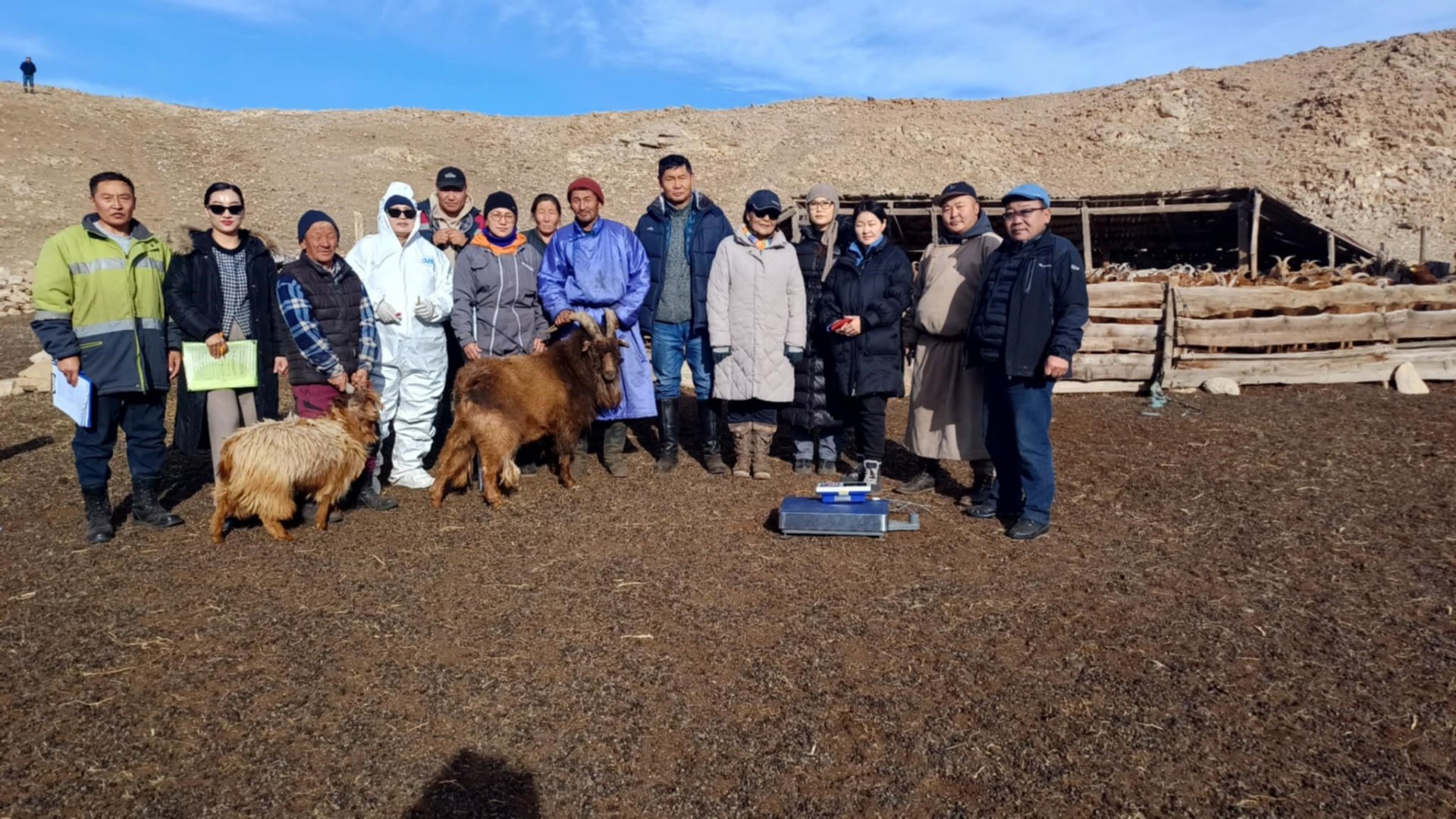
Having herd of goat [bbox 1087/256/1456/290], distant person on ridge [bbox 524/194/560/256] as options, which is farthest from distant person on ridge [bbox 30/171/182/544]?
herd of goat [bbox 1087/256/1456/290]

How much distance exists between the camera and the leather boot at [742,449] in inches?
270

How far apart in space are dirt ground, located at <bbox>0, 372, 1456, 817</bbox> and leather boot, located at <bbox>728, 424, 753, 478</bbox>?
0.54m

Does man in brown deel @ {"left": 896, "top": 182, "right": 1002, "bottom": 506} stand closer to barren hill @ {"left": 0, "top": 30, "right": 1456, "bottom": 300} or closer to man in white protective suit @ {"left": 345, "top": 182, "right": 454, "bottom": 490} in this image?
man in white protective suit @ {"left": 345, "top": 182, "right": 454, "bottom": 490}

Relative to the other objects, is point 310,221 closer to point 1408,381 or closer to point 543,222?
point 543,222

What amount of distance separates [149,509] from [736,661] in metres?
4.29

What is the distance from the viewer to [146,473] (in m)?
5.66

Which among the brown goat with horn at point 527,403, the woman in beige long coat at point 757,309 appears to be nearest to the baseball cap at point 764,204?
the woman in beige long coat at point 757,309

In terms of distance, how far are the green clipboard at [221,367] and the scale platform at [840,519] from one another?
3605 mm

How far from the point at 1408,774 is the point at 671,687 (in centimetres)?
273

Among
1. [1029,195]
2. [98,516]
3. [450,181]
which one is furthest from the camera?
[450,181]

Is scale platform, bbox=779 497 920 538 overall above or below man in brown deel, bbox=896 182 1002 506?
below

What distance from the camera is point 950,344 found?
6270mm

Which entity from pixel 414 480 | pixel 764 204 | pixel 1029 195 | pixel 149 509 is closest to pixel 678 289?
pixel 764 204

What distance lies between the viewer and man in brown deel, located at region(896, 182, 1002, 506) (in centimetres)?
605
